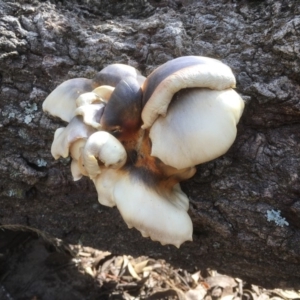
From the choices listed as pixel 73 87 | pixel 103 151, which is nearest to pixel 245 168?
pixel 103 151

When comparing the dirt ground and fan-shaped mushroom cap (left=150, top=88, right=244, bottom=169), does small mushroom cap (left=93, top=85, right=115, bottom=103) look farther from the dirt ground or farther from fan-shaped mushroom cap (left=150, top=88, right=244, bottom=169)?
the dirt ground

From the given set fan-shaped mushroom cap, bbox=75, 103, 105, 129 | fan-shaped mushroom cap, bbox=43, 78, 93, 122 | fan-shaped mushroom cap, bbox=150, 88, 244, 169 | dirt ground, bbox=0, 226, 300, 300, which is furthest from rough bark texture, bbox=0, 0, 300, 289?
dirt ground, bbox=0, 226, 300, 300

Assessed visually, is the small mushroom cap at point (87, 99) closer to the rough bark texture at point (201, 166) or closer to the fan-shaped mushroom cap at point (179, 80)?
the fan-shaped mushroom cap at point (179, 80)

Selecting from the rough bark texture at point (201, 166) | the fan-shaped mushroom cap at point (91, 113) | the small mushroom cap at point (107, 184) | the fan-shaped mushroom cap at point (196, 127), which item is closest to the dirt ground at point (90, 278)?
the rough bark texture at point (201, 166)

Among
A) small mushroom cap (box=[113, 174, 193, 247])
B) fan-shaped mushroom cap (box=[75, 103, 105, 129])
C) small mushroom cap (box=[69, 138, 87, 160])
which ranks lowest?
small mushroom cap (box=[113, 174, 193, 247])

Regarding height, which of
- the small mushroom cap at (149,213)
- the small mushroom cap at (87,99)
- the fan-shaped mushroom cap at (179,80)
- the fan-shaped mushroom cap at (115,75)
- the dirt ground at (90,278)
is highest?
the fan-shaped mushroom cap at (179,80)
